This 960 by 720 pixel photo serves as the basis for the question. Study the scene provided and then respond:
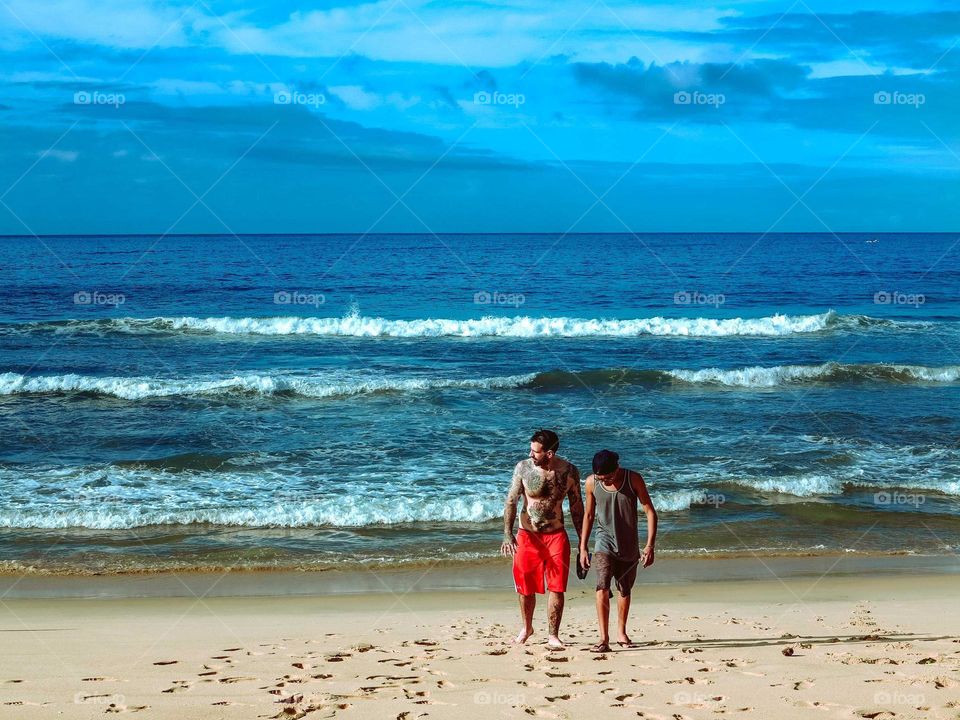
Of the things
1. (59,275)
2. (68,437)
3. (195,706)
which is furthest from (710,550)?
(59,275)

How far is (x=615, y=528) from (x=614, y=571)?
35cm

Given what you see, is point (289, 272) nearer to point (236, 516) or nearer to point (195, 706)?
point (236, 516)

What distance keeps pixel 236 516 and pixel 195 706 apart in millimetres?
5706

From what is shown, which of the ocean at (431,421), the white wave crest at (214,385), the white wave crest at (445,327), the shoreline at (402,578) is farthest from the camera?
the white wave crest at (445,327)

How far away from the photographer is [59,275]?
4612 centimetres

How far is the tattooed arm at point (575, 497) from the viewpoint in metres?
6.65

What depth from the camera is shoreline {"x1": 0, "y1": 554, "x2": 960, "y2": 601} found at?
8.62m

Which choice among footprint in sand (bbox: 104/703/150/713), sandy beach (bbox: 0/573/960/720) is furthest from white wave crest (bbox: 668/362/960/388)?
footprint in sand (bbox: 104/703/150/713)

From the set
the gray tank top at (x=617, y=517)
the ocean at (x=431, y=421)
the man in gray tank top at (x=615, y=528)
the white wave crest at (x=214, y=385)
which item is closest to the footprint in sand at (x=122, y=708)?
the man in gray tank top at (x=615, y=528)

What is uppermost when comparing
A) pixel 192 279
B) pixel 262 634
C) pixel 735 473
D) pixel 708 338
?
pixel 192 279

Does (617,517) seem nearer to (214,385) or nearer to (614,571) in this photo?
(614,571)

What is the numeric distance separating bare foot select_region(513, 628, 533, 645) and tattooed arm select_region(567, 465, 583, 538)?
82cm

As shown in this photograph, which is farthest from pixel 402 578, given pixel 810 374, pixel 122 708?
pixel 810 374

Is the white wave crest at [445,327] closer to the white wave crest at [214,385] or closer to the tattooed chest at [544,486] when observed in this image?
the white wave crest at [214,385]
